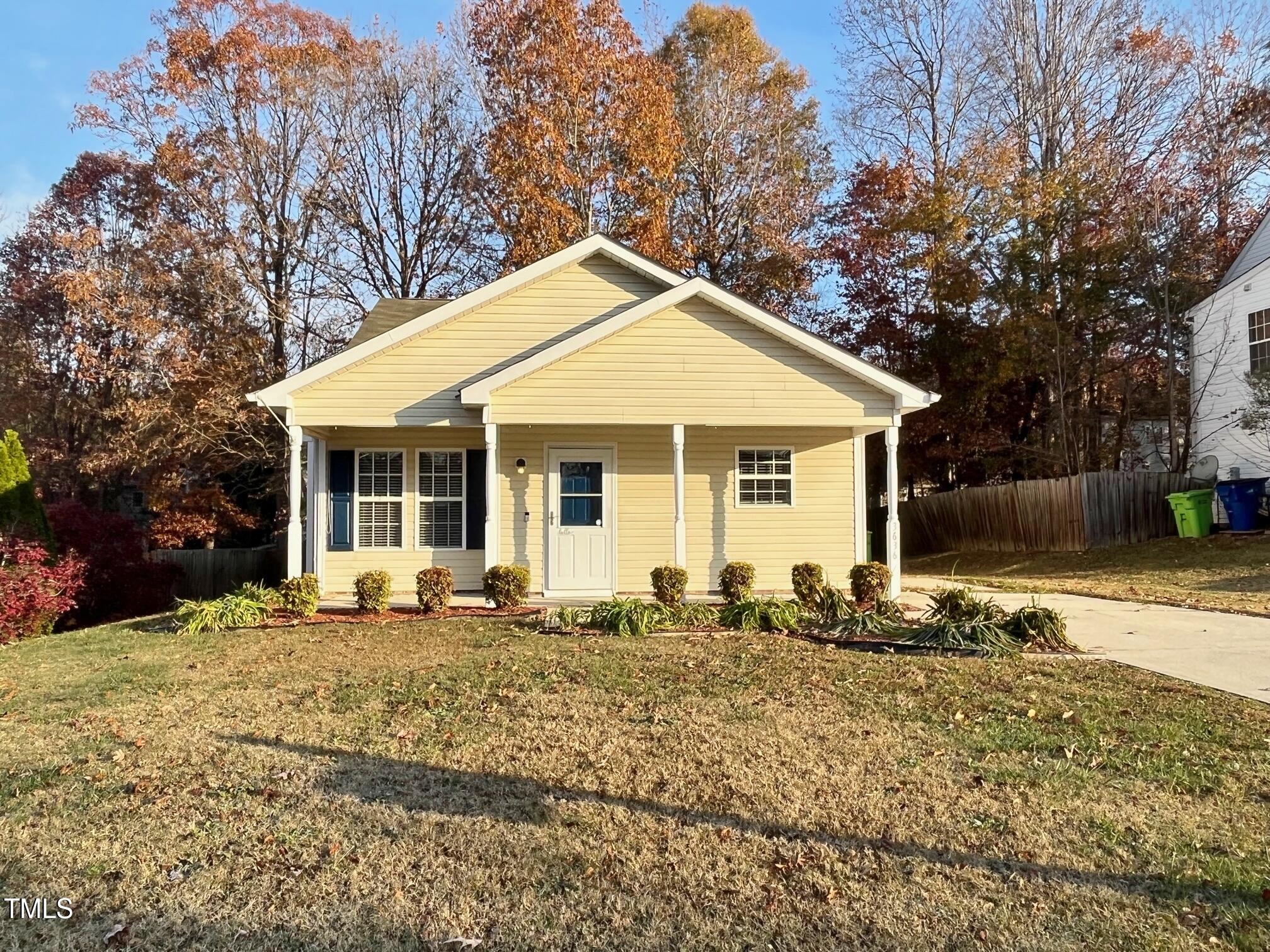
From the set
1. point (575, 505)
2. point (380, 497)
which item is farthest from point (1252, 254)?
point (380, 497)

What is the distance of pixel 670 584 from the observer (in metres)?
10.3

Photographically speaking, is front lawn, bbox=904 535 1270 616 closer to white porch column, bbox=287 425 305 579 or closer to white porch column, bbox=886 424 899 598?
white porch column, bbox=886 424 899 598

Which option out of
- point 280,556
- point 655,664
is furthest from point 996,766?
point 280,556

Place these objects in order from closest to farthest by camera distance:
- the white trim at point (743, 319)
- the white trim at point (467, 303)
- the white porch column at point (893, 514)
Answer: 1. the white trim at point (743, 319)
2. the white trim at point (467, 303)
3. the white porch column at point (893, 514)

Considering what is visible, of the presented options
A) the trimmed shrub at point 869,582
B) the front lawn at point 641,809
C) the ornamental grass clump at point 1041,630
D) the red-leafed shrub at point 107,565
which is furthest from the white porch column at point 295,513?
the ornamental grass clump at point 1041,630

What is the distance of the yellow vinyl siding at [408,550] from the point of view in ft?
40.4

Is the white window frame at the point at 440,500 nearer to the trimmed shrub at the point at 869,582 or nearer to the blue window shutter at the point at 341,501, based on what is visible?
the blue window shutter at the point at 341,501

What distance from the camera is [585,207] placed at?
71.1 feet

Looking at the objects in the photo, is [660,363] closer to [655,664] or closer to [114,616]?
[655,664]

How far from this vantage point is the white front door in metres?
12.3

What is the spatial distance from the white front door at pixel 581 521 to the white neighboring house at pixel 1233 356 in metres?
13.7

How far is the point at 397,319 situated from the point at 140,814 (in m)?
10.6

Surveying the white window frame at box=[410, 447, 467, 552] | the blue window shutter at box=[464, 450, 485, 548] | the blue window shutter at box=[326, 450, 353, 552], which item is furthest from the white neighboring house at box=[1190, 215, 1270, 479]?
the blue window shutter at box=[326, 450, 353, 552]

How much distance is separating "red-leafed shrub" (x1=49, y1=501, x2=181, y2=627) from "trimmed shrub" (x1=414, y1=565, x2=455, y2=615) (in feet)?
23.3
